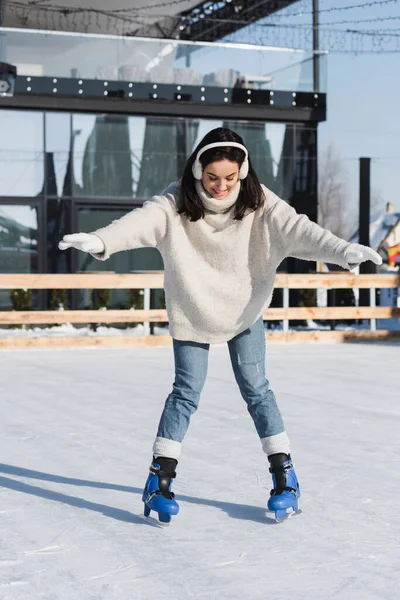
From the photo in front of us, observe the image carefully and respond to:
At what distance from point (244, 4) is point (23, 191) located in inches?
282

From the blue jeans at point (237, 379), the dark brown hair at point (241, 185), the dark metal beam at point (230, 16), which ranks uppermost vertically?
the dark metal beam at point (230, 16)

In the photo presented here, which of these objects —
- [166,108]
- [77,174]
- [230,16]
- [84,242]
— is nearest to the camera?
[84,242]

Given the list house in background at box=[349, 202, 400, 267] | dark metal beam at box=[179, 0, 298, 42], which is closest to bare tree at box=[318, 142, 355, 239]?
house in background at box=[349, 202, 400, 267]

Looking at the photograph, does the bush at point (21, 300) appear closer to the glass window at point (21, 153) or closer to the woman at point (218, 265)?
the glass window at point (21, 153)

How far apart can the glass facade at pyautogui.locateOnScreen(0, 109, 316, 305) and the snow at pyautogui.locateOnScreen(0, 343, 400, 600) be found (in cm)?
884

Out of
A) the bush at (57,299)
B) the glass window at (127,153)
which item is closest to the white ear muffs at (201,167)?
the bush at (57,299)

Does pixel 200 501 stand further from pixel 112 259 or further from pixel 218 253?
pixel 112 259

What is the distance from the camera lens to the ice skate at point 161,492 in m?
3.52

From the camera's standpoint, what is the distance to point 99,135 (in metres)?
16.9

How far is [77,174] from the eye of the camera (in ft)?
54.9

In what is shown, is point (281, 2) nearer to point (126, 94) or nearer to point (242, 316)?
point (126, 94)

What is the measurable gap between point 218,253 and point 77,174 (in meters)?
13.4

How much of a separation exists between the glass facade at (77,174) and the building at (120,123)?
0.05 feet

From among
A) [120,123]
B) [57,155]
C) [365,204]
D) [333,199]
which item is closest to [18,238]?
[57,155]
